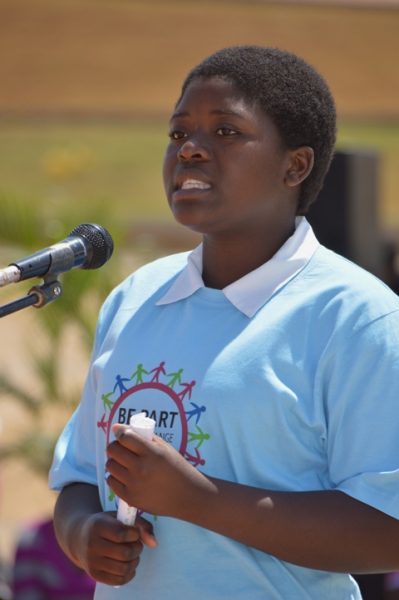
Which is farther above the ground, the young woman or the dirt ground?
the young woman

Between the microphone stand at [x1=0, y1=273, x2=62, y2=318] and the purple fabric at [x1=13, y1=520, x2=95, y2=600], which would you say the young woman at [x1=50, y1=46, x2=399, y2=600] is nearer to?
the microphone stand at [x1=0, y1=273, x2=62, y2=318]

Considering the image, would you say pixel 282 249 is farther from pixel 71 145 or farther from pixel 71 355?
pixel 71 145

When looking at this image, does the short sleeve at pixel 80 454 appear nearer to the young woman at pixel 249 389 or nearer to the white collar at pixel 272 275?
the young woman at pixel 249 389

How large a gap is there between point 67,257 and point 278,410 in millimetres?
476

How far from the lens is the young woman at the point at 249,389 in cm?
195

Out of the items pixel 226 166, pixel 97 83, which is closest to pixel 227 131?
pixel 226 166

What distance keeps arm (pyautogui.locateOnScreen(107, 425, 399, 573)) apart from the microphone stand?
1.04ft

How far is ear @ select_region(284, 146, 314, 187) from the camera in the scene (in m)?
2.21

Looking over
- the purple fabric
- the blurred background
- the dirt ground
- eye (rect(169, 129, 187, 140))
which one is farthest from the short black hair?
the dirt ground

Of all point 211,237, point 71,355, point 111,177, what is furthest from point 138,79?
point 111,177

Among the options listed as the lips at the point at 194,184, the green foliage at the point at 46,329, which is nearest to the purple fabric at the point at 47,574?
the green foliage at the point at 46,329

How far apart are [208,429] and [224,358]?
132 mm

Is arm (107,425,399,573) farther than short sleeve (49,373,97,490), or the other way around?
short sleeve (49,373,97,490)

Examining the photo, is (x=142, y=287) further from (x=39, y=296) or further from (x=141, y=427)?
(x=141, y=427)
